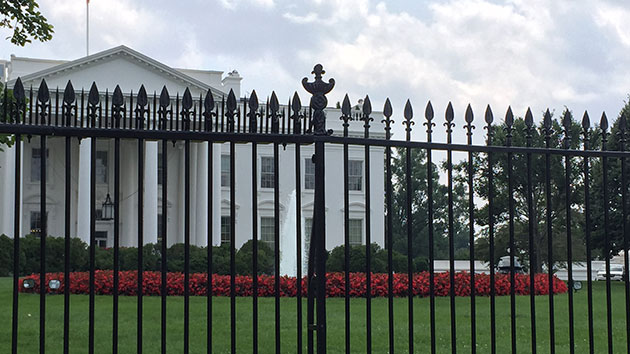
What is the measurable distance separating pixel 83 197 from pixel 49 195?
9.72ft

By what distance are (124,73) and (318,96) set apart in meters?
27.8

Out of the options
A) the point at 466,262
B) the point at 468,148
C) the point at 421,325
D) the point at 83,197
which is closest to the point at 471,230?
the point at 468,148

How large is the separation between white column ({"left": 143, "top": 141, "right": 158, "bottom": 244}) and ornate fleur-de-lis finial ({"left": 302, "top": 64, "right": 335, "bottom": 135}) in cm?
2610

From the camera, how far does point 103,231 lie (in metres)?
32.6

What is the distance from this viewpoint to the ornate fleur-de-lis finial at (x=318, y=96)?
4188 mm

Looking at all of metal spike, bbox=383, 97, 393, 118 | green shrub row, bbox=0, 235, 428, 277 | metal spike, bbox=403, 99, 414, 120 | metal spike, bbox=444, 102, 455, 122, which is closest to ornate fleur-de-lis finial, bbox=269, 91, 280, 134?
metal spike, bbox=383, 97, 393, 118

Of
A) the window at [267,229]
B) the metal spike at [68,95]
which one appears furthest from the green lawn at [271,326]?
the window at [267,229]

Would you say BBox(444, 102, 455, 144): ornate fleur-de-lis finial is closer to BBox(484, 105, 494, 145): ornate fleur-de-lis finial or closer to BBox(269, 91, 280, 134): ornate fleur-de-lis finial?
BBox(484, 105, 494, 145): ornate fleur-de-lis finial

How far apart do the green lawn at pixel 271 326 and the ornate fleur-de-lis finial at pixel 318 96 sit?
13.6 ft

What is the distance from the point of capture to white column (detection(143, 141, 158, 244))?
30.1 metres

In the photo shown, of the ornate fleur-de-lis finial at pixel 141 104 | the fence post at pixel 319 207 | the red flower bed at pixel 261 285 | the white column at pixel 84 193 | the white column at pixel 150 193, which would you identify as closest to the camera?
the ornate fleur-de-lis finial at pixel 141 104

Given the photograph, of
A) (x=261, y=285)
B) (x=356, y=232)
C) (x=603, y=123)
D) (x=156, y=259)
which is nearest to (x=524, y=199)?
(x=356, y=232)

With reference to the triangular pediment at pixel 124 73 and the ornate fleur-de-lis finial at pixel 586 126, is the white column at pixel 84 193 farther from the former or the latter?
the ornate fleur-de-lis finial at pixel 586 126

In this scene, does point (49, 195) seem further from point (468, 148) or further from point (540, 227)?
point (468, 148)
